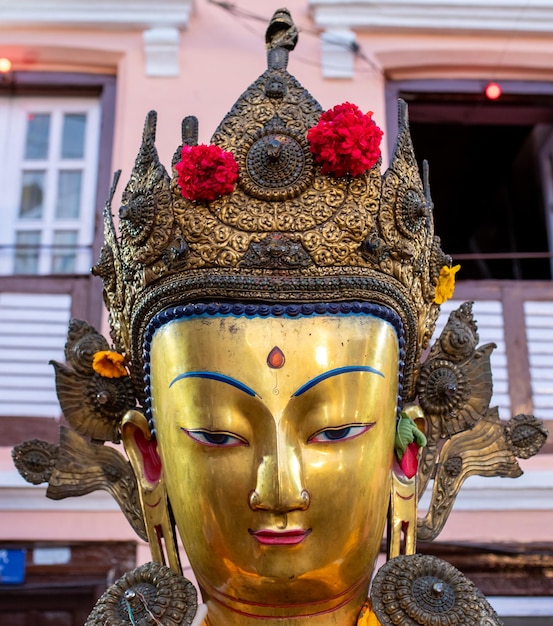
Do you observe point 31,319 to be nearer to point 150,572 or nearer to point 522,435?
point 150,572

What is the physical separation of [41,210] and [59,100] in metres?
0.68

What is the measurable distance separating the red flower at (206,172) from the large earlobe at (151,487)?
0.75 m

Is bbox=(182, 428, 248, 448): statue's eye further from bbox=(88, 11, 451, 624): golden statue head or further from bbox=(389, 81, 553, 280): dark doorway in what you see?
bbox=(389, 81, 553, 280): dark doorway

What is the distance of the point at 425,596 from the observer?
7.22 ft

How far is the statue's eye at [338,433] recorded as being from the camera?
2.20 meters

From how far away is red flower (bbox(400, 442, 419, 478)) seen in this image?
2.51m

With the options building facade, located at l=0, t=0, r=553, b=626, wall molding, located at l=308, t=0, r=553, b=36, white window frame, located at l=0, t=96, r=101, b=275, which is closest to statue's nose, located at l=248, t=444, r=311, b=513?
building facade, located at l=0, t=0, r=553, b=626

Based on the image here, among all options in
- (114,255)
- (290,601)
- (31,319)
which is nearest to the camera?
(290,601)

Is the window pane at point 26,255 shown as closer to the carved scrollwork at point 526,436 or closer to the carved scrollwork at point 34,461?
the carved scrollwork at point 34,461

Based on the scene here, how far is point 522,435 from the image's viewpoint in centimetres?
269

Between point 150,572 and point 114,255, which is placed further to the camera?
point 114,255

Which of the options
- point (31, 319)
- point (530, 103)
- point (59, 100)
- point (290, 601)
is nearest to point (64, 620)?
point (31, 319)

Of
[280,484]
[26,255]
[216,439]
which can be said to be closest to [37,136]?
[26,255]

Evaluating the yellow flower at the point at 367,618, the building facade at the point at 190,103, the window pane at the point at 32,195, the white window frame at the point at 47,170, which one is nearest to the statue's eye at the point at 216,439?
the yellow flower at the point at 367,618
